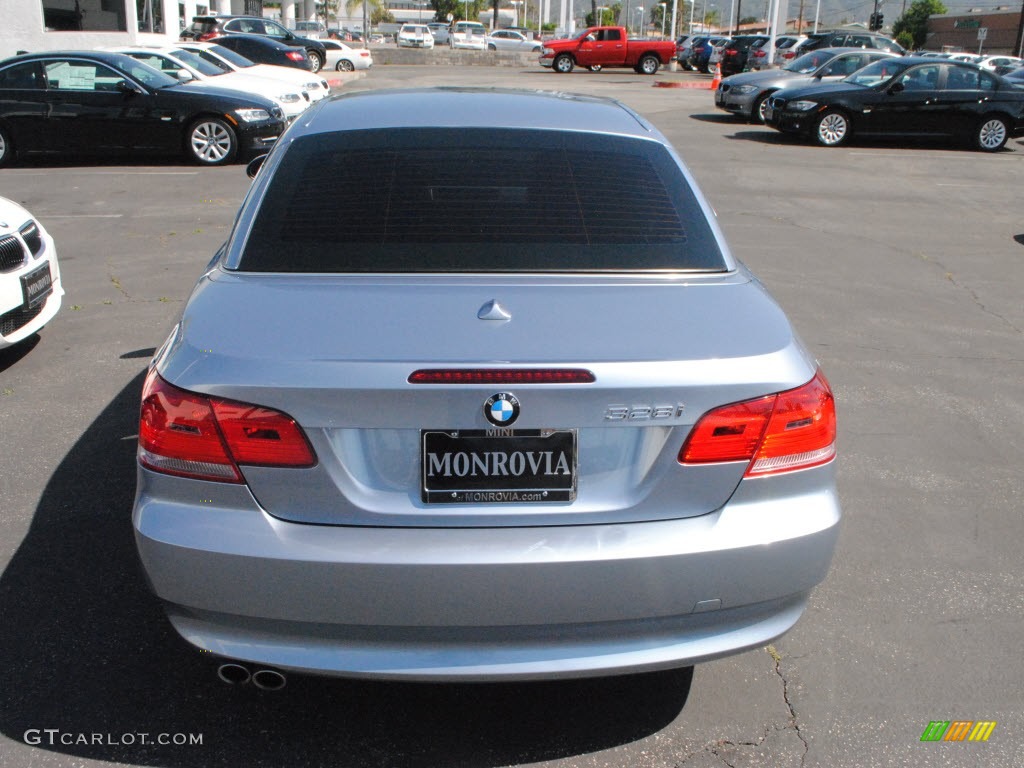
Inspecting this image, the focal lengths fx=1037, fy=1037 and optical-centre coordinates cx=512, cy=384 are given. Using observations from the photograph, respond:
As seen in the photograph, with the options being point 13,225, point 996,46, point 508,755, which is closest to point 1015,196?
point 13,225

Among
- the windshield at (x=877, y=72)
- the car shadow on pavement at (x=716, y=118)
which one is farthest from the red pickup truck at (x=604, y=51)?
the windshield at (x=877, y=72)

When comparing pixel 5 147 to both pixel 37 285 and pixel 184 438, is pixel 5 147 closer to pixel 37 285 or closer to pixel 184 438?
pixel 37 285

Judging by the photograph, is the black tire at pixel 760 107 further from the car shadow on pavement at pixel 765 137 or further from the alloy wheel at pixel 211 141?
the alloy wheel at pixel 211 141

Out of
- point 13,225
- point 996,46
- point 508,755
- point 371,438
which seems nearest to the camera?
point 371,438

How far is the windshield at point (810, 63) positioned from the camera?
2262 cm

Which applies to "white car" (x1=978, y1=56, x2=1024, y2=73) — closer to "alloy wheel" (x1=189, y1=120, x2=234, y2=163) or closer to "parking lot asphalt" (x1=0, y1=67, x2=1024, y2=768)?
"alloy wheel" (x1=189, y1=120, x2=234, y2=163)

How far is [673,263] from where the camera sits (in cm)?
323

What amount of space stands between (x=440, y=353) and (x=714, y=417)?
71 centimetres

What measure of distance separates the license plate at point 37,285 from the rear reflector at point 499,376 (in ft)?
14.9

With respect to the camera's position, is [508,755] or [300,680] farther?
[300,680]

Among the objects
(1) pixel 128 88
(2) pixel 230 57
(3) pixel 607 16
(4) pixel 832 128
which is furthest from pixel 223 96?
(3) pixel 607 16

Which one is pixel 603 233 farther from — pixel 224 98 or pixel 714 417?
pixel 224 98

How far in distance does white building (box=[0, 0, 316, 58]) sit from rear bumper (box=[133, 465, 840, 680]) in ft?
98.3

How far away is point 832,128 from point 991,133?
3115 millimetres
